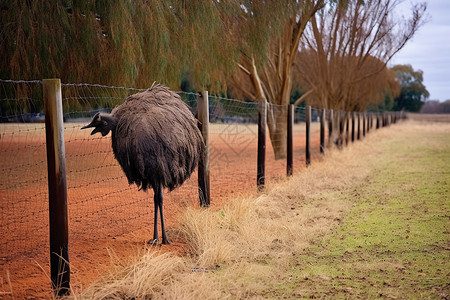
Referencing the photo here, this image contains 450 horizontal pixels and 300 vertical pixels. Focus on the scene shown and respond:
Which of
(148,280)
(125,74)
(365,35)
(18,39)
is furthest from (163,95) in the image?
(365,35)

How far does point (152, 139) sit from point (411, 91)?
80345mm

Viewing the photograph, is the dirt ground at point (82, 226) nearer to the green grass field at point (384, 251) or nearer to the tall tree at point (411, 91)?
the green grass field at point (384, 251)

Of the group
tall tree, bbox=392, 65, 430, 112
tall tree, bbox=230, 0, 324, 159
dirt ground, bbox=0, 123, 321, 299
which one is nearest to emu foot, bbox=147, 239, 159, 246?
dirt ground, bbox=0, 123, 321, 299

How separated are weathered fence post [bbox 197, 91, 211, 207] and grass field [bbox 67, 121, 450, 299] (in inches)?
20.6

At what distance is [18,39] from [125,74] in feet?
5.93

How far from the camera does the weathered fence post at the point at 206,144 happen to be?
6.96 meters

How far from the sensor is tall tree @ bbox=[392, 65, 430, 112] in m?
74.9

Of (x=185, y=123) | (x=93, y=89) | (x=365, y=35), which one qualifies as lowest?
(x=185, y=123)

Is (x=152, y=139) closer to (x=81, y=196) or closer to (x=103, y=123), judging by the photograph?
(x=103, y=123)

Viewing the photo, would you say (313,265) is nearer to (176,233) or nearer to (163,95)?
(176,233)

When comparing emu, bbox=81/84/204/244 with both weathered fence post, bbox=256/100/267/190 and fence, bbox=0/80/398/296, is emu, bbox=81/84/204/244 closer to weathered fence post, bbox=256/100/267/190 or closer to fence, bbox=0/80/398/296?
fence, bbox=0/80/398/296

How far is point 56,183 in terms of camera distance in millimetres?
4145

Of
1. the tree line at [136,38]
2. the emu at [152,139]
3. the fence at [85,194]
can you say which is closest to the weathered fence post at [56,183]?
the fence at [85,194]

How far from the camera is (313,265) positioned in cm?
503
